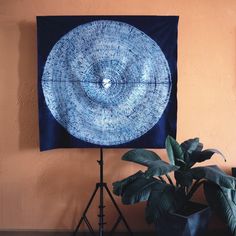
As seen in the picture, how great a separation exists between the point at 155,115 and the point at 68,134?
2.26 ft

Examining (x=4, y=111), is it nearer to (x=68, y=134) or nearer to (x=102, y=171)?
(x=68, y=134)

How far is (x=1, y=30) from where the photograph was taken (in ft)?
7.48

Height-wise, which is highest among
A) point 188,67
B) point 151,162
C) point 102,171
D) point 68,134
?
point 188,67

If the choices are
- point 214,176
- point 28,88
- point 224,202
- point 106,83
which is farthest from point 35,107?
point 224,202

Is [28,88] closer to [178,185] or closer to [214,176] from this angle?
[178,185]

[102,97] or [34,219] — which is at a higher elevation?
[102,97]

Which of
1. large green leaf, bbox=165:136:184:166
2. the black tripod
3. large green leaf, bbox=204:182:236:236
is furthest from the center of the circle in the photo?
large green leaf, bbox=204:182:236:236

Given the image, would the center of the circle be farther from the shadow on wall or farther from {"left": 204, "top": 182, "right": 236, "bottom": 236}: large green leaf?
{"left": 204, "top": 182, "right": 236, "bottom": 236}: large green leaf

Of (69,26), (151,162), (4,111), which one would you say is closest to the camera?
(151,162)

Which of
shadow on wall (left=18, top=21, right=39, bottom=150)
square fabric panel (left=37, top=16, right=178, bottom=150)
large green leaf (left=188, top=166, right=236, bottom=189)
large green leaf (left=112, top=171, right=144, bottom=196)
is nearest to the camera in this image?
large green leaf (left=188, top=166, right=236, bottom=189)

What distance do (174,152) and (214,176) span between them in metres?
0.33

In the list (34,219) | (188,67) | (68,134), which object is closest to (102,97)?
(68,134)

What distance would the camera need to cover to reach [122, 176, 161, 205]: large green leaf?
1813mm

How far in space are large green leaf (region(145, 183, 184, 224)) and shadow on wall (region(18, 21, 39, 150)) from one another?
1.08m
